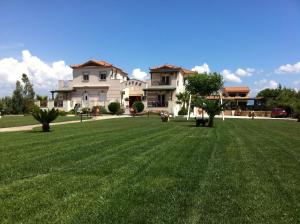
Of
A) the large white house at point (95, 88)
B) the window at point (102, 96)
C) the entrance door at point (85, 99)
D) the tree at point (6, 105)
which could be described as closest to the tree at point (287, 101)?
the large white house at point (95, 88)

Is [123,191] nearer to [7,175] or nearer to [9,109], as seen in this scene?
[7,175]

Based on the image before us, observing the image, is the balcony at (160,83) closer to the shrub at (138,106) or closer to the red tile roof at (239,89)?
the shrub at (138,106)

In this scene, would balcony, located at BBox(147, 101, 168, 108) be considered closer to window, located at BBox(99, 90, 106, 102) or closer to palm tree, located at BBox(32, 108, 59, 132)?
window, located at BBox(99, 90, 106, 102)

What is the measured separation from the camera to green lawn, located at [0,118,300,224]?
16.8 feet

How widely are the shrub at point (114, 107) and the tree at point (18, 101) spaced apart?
1452 centimetres

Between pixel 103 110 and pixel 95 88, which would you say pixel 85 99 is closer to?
pixel 95 88

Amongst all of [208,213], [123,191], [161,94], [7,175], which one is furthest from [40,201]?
[161,94]

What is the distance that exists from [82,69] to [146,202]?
5458 centimetres

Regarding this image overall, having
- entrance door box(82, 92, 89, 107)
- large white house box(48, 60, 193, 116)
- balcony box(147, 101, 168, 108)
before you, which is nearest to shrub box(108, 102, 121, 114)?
large white house box(48, 60, 193, 116)

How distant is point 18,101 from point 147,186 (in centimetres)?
5268

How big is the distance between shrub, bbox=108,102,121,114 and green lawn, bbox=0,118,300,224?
39634 millimetres

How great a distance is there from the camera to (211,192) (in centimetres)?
640

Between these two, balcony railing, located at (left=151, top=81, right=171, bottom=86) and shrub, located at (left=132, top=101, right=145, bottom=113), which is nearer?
shrub, located at (left=132, top=101, right=145, bottom=113)

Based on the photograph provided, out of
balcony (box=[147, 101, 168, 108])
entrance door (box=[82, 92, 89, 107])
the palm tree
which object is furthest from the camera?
entrance door (box=[82, 92, 89, 107])
